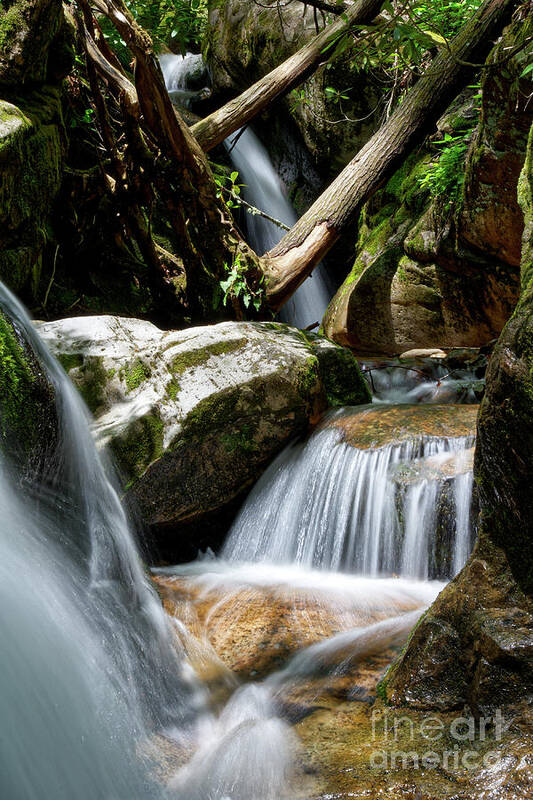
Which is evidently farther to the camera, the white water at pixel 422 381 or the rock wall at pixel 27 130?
the white water at pixel 422 381

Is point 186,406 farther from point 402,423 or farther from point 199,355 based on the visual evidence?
point 402,423

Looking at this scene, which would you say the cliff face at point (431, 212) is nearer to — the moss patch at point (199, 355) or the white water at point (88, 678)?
the moss patch at point (199, 355)

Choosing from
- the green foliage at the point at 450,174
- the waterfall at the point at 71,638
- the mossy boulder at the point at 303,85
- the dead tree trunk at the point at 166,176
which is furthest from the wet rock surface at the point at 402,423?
the mossy boulder at the point at 303,85

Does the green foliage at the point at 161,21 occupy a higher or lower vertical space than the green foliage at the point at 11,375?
higher

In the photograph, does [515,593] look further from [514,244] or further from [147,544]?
[514,244]

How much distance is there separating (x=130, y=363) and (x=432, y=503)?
2421 mm

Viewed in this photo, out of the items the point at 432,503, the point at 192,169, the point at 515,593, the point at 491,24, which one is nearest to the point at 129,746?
the point at 515,593

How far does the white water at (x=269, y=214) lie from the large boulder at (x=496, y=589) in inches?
287

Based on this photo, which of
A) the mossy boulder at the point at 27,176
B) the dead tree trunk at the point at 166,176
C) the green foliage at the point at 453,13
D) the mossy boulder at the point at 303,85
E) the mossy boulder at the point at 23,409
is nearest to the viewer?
the mossy boulder at the point at 23,409

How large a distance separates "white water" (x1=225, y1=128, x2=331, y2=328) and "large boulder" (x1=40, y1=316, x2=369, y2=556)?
468 cm

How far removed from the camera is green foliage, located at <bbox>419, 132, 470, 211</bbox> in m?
6.24

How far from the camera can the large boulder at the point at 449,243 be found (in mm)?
4930

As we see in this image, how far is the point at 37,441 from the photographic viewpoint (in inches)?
95.7

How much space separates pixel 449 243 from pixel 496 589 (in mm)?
5667
